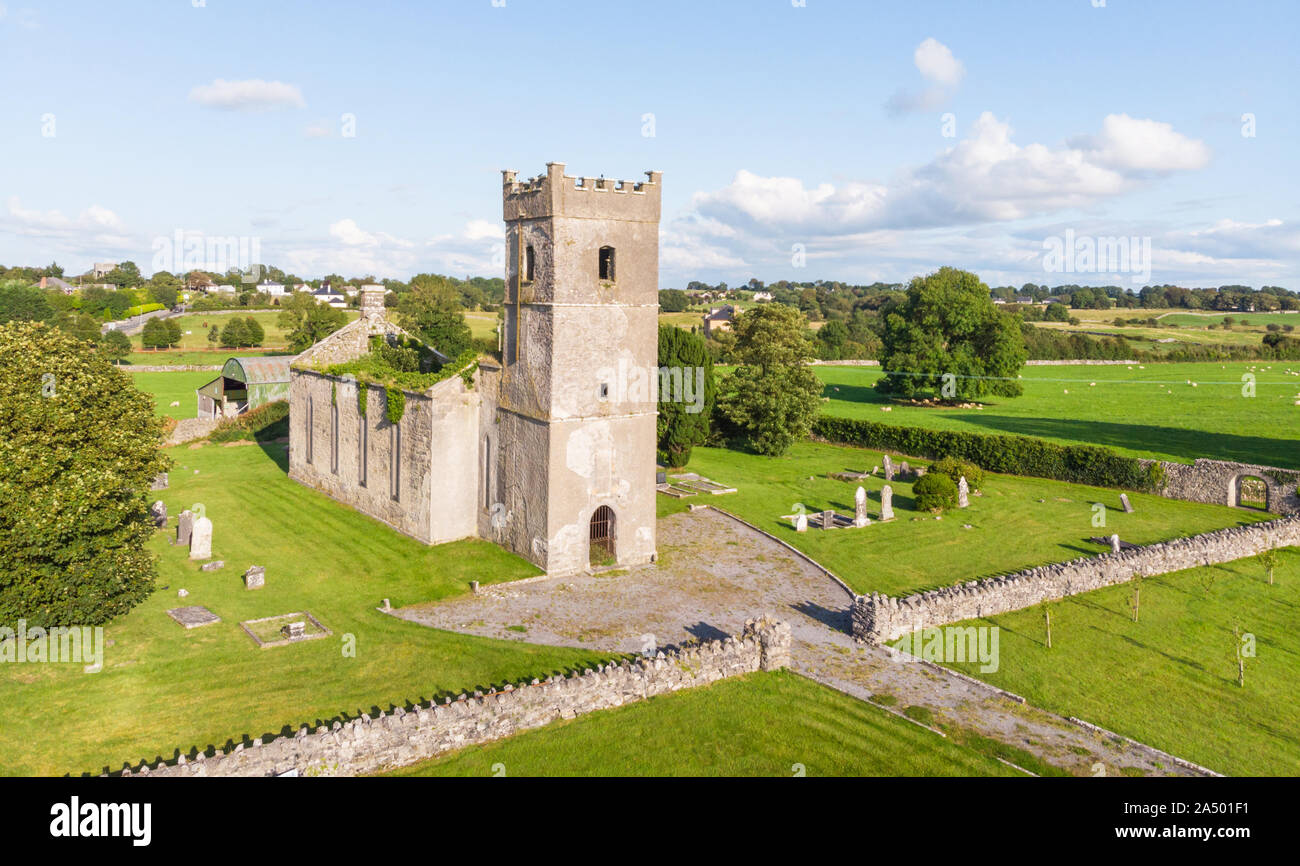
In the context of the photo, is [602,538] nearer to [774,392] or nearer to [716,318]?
[774,392]

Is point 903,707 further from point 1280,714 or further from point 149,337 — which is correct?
point 149,337

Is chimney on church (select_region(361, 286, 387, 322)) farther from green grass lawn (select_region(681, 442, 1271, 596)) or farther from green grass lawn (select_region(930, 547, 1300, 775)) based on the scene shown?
green grass lawn (select_region(930, 547, 1300, 775))

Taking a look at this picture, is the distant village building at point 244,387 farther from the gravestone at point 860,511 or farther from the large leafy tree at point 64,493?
the gravestone at point 860,511

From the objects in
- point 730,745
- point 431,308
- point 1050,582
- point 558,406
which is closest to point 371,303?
point 558,406

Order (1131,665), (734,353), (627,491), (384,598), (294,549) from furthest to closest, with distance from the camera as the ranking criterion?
(734,353)
(294,549)
(627,491)
(384,598)
(1131,665)

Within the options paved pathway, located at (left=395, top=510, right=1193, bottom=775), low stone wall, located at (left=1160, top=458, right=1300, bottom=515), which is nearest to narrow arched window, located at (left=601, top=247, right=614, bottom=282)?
paved pathway, located at (left=395, top=510, right=1193, bottom=775)

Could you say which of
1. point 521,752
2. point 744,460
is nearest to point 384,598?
point 521,752

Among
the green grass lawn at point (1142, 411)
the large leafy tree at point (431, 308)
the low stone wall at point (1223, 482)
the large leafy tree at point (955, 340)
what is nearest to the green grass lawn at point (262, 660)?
the large leafy tree at point (431, 308)
